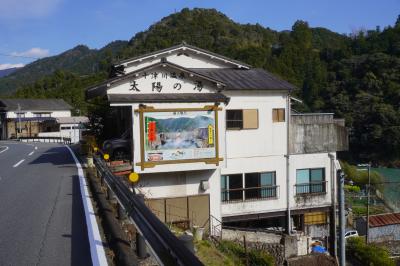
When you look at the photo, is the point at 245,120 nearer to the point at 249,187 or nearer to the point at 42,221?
the point at 249,187

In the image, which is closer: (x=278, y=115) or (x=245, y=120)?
(x=245, y=120)

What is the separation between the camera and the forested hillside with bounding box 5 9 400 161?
63.5m

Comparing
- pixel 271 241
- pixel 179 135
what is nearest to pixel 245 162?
pixel 271 241

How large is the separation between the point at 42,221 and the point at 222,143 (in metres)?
10.7

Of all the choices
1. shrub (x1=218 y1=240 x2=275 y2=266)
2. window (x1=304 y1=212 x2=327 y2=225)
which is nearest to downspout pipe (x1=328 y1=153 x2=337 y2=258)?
window (x1=304 y1=212 x2=327 y2=225)

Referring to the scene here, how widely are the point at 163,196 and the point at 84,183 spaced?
6.83 metres

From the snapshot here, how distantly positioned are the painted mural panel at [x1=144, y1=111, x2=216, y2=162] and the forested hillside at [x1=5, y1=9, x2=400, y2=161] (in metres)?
44.3

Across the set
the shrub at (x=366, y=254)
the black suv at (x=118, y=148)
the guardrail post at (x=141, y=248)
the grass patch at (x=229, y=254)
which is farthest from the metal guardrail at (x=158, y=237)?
the shrub at (x=366, y=254)

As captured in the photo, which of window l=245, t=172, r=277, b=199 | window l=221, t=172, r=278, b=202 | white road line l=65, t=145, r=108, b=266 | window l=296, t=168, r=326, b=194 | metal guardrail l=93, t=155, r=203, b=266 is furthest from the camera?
window l=296, t=168, r=326, b=194

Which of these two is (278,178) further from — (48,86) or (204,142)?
(48,86)

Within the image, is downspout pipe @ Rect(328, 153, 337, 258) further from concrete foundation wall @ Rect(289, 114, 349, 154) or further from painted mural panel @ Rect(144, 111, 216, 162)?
painted mural panel @ Rect(144, 111, 216, 162)

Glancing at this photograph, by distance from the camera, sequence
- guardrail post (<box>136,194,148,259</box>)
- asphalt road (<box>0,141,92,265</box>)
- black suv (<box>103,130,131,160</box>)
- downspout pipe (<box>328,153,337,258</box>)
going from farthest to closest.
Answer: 1. downspout pipe (<box>328,153,337,258</box>)
2. black suv (<box>103,130,131,160</box>)
3. asphalt road (<box>0,141,92,265</box>)
4. guardrail post (<box>136,194,148,259</box>)

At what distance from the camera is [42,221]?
7.22 metres

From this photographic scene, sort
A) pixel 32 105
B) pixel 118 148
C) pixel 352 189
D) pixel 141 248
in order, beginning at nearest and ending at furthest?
1. pixel 141 248
2. pixel 118 148
3. pixel 352 189
4. pixel 32 105
